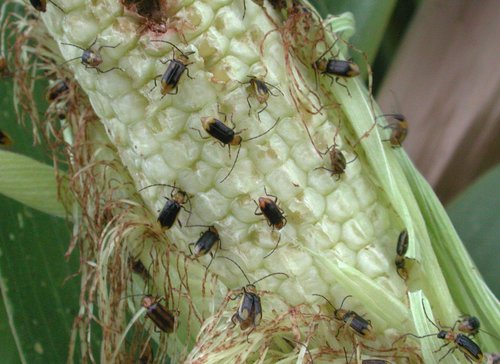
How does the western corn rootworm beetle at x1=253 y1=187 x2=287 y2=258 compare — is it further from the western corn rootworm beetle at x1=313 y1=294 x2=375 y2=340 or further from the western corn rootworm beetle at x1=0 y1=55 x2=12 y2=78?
the western corn rootworm beetle at x1=0 y1=55 x2=12 y2=78

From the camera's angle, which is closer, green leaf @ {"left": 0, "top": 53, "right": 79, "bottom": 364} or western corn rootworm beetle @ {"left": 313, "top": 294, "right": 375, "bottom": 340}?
western corn rootworm beetle @ {"left": 313, "top": 294, "right": 375, "bottom": 340}

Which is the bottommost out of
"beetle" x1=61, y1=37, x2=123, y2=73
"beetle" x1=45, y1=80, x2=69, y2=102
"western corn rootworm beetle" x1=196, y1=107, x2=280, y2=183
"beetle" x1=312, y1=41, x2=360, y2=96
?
"beetle" x1=45, y1=80, x2=69, y2=102

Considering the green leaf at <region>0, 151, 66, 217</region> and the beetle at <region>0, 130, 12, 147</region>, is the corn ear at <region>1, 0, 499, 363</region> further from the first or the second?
the beetle at <region>0, 130, 12, 147</region>

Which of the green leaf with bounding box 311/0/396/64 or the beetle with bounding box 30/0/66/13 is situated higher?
the beetle with bounding box 30/0/66/13

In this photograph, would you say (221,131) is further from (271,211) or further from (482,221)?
(482,221)

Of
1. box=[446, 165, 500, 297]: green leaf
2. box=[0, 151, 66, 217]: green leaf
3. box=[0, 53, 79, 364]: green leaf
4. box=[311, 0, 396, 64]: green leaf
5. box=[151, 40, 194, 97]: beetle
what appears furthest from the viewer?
box=[311, 0, 396, 64]: green leaf

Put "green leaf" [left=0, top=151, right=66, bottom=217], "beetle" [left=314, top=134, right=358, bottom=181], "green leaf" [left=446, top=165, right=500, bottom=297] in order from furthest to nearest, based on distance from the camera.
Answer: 1. "green leaf" [left=446, top=165, right=500, bottom=297]
2. "green leaf" [left=0, top=151, right=66, bottom=217]
3. "beetle" [left=314, top=134, right=358, bottom=181]

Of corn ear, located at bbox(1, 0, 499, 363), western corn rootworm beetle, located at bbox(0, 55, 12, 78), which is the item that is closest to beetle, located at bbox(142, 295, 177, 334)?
corn ear, located at bbox(1, 0, 499, 363)

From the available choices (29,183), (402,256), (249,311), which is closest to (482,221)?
Result: (402,256)
